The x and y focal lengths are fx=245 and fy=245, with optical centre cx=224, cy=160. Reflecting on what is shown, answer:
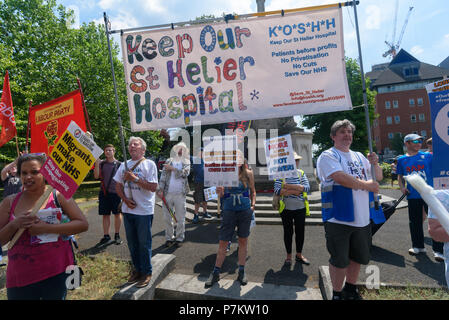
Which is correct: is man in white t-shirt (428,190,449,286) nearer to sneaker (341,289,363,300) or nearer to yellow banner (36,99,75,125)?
sneaker (341,289,363,300)

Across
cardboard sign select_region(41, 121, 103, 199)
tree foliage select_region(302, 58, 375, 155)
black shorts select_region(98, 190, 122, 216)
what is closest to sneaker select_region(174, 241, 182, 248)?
black shorts select_region(98, 190, 122, 216)

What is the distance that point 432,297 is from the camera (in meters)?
2.90

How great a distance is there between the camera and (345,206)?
8.59 feet

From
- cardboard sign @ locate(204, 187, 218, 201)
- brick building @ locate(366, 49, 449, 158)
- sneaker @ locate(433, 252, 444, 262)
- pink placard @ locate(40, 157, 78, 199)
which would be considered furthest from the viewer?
brick building @ locate(366, 49, 449, 158)

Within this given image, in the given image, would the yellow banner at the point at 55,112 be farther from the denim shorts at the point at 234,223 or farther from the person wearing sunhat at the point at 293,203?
the person wearing sunhat at the point at 293,203

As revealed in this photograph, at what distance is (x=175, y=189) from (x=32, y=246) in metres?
3.13

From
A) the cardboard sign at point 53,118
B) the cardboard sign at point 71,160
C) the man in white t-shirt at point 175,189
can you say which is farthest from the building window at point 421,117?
the cardboard sign at point 71,160

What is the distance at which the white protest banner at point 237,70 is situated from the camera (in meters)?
2.90

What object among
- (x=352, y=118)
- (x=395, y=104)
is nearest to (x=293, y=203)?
(x=352, y=118)

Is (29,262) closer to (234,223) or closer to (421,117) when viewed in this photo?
(234,223)

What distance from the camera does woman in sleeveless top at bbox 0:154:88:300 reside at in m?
2.03

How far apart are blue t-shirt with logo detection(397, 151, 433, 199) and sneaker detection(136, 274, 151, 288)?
459 centimetres
